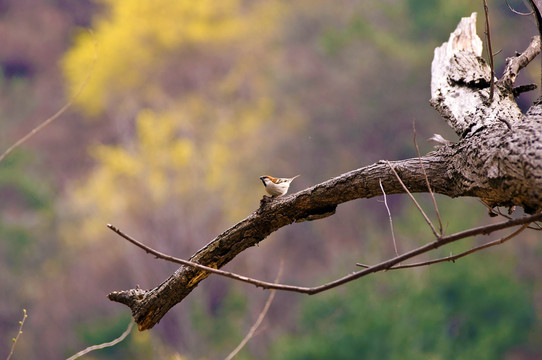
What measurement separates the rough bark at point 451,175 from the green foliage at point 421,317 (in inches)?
195

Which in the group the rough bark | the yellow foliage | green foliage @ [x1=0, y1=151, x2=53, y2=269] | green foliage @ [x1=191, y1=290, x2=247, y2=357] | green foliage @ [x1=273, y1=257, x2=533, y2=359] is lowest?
the rough bark

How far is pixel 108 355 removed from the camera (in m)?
8.51

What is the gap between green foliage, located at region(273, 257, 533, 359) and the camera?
6562 mm

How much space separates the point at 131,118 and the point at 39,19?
3.87 meters

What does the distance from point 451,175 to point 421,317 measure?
19.3ft

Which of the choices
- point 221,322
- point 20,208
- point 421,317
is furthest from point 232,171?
point 421,317

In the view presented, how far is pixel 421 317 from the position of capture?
710cm

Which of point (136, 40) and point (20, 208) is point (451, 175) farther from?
point (136, 40)

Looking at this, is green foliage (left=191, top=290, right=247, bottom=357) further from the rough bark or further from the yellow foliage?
the rough bark

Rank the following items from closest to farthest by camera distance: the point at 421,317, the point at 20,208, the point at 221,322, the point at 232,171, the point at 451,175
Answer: the point at 451,175 < the point at 421,317 < the point at 221,322 < the point at 20,208 < the point at 232,171

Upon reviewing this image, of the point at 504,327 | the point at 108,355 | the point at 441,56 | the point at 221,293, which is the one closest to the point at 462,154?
the point at 441,56

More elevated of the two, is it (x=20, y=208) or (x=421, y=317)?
(x=20, y=208)

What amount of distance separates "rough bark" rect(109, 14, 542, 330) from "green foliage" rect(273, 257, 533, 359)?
4943 millimetres

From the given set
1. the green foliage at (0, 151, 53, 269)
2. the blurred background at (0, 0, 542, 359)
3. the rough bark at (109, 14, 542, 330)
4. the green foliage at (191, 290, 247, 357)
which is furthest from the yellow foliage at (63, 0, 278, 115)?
the rough bark at (109, 14, 542, 330)
